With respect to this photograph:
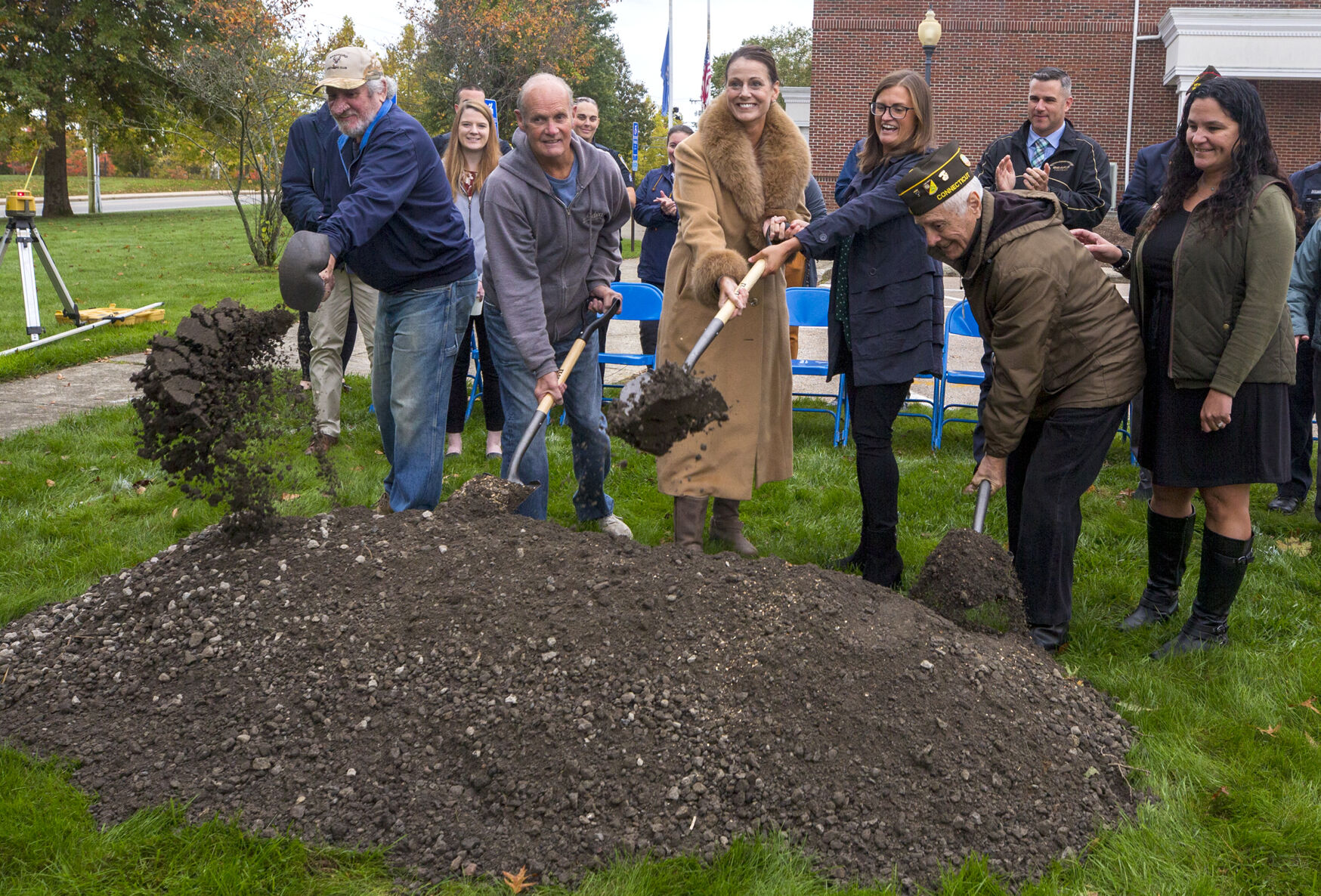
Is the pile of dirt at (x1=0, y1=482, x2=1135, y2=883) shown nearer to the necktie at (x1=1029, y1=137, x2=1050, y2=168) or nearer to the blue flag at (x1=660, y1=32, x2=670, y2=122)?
the necktie at (x1=1029, y1=137, x2=1050, y2=168)

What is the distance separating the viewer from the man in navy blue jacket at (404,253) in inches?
159

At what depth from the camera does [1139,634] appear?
160 inches

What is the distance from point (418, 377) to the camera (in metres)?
4.45

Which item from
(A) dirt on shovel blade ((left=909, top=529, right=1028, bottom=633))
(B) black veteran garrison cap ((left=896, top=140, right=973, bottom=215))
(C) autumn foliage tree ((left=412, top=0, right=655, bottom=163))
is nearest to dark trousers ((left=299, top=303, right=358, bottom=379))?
(B) black veteran garrison cap ((left=896, top=140, right=973, bottom=215))

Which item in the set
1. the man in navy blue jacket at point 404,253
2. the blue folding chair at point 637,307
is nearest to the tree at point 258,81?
the blue folding chair at point 637,307

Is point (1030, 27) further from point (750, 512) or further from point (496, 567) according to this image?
point (496, 567)

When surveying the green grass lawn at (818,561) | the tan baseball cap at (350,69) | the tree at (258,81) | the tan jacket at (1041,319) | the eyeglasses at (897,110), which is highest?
the tree at (258,81)

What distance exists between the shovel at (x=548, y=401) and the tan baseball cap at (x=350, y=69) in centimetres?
138

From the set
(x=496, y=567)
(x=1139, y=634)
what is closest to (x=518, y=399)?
(x=496, y=567)

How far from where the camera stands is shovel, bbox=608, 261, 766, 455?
396 centimetres

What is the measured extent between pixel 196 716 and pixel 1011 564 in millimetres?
2737

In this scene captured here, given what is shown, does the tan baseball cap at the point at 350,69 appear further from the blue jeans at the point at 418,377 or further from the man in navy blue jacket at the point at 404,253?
the blue jeans at the point at 418,377

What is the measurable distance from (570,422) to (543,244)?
93cm

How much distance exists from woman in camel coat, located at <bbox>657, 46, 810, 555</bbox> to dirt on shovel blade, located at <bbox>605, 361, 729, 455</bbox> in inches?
12.9
